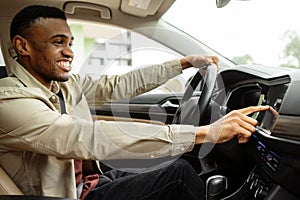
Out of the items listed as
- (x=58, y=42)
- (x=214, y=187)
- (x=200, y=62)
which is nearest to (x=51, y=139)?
(x=58, y=42)

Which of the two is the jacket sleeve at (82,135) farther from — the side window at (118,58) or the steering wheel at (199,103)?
the side window at (118,58)

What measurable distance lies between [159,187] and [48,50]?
59cm

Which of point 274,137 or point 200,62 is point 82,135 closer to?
point 274,137

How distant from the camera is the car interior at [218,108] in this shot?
1038 millimetres

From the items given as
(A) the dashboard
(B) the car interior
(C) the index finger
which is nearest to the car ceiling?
(B) the car interior

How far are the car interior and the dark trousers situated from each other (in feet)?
0.24

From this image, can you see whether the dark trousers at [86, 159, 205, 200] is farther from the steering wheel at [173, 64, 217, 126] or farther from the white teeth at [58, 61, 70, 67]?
the white teeth at [58, 61, 70, 67]

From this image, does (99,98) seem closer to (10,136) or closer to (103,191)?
(103,191)

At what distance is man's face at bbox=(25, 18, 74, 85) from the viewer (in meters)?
1.23

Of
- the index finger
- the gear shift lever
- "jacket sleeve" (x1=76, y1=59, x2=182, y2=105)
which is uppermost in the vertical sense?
the index finger

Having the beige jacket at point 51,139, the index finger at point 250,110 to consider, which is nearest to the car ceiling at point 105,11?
the beige jacket at point 51,139

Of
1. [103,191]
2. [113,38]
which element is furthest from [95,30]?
[103,191]

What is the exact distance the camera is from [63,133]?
38.8 inches

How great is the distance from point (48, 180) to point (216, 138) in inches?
20.4
